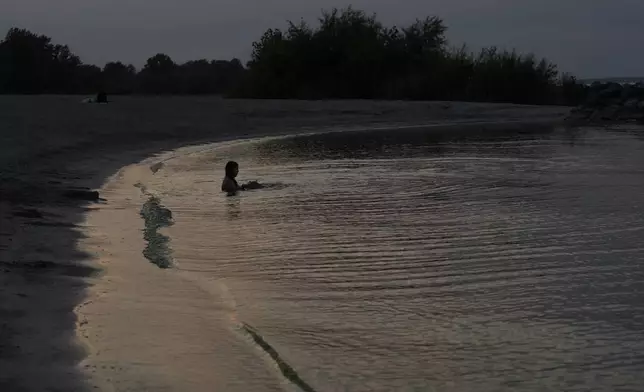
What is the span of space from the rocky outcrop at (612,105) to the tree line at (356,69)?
921cm

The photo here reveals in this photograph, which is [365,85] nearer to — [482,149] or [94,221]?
[482,149]

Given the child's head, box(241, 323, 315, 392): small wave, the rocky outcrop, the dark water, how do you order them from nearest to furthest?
1. box(241, 323, 315, 392): small wave
2. the dark water
3. the child's head
4. the rocky outcrop

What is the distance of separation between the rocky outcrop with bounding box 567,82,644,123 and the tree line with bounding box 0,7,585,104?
9211mm

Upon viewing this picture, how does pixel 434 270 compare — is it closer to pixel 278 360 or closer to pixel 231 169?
pixel 278 360

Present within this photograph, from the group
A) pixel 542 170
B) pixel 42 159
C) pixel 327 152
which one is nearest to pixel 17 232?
pixel 42 159

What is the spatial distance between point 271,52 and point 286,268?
4588cm

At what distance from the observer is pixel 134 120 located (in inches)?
1051

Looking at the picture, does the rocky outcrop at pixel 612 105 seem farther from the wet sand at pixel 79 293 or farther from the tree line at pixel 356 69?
the wet sand at pixel 79 293

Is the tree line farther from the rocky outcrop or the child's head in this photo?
the child's head

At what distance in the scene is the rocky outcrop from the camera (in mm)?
36250

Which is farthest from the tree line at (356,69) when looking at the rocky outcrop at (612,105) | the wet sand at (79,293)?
the wet sand at (79,293)

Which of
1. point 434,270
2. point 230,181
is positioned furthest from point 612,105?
point 434,270

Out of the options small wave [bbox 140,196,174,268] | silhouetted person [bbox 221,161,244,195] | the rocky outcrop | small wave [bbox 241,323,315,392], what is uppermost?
the rocky outcrop

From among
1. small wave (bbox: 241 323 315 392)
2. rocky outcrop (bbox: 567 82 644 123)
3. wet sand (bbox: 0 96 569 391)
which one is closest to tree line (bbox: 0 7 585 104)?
rocky outcrop (bbox: 567 82 644 123)
